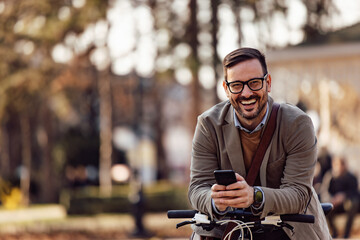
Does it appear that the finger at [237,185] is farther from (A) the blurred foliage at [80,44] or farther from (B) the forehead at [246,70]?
(A) the blurred foliage at [80,44]

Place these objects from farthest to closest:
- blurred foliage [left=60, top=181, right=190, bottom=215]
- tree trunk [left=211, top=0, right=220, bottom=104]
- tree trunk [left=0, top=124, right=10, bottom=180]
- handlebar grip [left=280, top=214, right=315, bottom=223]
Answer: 1. tree trunk [left=0, top=124, right=10, bottom=180]
2. blurred foliage [left=60, top=181, right=190, bottom=215]
3. tree trunk [left=211, top=0, right=220, bottom=104]
4. handlebar grip [left=280, top=214, right=315, bottom=223]

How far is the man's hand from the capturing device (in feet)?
9.68

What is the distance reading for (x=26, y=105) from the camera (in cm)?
2189

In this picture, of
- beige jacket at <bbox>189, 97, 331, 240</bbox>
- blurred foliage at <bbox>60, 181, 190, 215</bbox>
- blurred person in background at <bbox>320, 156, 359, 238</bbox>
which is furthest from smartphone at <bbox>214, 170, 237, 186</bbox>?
blurred foliage at <bbox>60, 181, 190, 215</bbox>

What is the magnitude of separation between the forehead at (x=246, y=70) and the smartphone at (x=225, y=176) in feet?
1.59

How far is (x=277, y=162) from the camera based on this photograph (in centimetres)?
325

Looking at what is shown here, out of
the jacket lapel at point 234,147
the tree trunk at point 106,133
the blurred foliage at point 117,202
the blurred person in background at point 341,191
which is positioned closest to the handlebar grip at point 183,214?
the jacket lapel at point 234,147

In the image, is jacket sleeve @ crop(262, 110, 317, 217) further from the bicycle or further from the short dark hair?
the short dark hair

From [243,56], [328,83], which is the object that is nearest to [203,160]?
[243,56]

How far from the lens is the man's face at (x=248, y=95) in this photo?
3.16 meters

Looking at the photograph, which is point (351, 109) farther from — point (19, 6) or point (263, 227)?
point (263, 227)

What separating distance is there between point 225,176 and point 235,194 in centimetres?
10

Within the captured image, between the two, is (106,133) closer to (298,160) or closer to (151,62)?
(151,62)

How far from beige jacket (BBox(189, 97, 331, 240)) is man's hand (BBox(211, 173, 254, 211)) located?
12 cm
